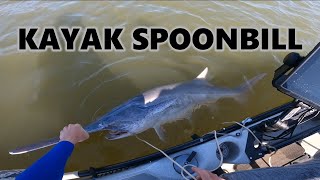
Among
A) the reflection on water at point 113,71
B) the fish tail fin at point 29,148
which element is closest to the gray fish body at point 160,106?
the reflection on water at point 113,71

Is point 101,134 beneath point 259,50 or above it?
beneath

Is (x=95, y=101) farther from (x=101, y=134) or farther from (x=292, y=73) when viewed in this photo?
(x=292, y=73)

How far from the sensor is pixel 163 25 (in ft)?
28.1

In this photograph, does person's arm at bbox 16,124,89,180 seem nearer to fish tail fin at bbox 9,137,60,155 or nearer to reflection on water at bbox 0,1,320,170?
fish tail fin at bbox 9,137,60,155

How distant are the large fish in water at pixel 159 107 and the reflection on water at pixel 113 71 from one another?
0.25m

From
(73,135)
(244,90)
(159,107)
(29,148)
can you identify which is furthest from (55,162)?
(244,90)

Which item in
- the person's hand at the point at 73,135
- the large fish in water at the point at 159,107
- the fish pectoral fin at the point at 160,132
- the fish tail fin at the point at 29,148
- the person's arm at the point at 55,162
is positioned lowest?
the fish pectoral fin at the point at 160,132

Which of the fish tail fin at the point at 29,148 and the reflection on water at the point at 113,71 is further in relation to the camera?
the reflection on water at the point at 113,71

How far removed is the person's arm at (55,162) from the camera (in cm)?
297

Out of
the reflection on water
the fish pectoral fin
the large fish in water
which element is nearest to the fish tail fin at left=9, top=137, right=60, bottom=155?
the large fish in water

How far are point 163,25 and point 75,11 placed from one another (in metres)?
2.14

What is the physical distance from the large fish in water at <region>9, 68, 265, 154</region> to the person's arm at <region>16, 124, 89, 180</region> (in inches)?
48.3

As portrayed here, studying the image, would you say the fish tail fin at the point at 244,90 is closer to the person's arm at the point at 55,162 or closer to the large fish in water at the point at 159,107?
the large fish in water at the point at 159,107

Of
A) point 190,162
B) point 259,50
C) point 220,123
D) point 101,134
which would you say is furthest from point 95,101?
point 259,50
